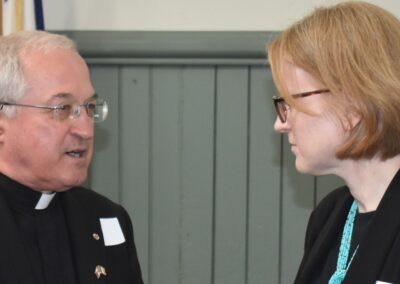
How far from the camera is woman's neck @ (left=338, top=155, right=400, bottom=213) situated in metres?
1.89

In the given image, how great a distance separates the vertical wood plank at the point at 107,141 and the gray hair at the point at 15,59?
1.14 metres

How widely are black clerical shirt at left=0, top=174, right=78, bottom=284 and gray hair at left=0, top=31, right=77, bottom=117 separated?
25cm

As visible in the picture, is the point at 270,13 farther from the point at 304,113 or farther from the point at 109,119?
the point at 304,113

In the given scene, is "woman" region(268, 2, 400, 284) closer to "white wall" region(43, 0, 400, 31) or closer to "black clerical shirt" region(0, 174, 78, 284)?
"black clerical shirt" region(0, 174, 78, 284)

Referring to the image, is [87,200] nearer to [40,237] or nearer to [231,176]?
[40,237]

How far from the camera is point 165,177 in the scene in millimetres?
3367

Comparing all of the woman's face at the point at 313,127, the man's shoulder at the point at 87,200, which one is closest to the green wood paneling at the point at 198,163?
the man's shoulder at the point at 87,200

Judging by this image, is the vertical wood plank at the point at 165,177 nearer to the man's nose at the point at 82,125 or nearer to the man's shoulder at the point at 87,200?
the man's shoulder at the point at 87,200

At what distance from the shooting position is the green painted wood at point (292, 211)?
3.28 meters

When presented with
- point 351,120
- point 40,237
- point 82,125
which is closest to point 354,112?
point 351,120

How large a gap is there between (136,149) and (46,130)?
1.23m

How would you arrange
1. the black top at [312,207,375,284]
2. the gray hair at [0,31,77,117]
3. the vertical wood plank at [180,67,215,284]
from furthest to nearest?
1. the vertical wood plank at [180,67,215,284]
2. the gray hair at [0,31,77,117]
3. the black top at [312,207,375,284]

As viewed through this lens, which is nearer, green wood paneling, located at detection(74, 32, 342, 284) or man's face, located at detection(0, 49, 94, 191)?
man's face, located at detection(0, 49, 94, 191)

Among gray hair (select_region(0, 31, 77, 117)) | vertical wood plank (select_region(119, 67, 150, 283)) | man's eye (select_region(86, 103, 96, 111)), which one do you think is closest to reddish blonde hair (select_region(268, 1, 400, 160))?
man's eye (select_region(86, 103, 96, 111))
